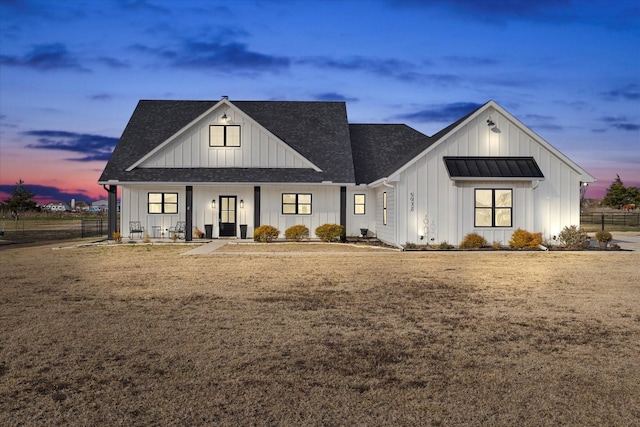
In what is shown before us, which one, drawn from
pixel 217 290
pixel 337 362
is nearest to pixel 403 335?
pixel 337 362

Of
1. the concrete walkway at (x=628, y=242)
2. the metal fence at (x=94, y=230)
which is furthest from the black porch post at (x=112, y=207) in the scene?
the concrete walkway at (x=628, y=242)

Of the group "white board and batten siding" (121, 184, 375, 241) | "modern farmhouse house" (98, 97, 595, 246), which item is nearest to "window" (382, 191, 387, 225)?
"modern farmhouse house" (98, 97, 595, 246)

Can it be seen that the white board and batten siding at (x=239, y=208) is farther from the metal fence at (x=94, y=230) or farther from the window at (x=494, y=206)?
the window at (x=494, y=206)

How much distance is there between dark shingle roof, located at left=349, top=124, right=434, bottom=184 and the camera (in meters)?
29.5

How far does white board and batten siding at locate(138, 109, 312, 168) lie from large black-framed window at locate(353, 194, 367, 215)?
10.2 feet

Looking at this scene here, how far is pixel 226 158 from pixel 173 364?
→ 22.4 m

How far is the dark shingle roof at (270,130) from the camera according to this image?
2712 cm

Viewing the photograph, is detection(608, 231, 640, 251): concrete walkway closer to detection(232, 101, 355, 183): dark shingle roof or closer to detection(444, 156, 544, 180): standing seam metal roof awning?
detection(444, 156, 544, 180): standing seam metal roof awning

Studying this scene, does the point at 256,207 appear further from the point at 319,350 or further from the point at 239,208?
the point at 319,350

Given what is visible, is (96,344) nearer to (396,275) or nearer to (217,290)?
(217,290)

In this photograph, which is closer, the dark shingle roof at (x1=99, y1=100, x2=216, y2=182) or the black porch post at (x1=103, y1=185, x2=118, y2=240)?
the black porch post at (x1=103, y1=185, x2=118, y2=240)

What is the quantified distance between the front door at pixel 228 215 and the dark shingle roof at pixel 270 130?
1.54 metres

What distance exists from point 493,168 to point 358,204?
795 centimetres

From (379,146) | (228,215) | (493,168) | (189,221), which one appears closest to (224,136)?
(228,215)
